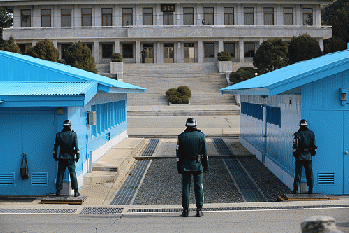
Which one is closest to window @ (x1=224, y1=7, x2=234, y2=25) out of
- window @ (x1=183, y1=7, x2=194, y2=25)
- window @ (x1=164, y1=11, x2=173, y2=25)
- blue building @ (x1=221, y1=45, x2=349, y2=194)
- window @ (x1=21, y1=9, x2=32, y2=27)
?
window @ (x1=183, y1=7, x2=194, y2=25)

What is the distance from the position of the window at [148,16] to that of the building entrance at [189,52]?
20.3 ft

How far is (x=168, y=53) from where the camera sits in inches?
2462

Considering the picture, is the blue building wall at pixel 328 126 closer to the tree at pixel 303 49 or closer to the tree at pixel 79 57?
the tree at pixel 79 57

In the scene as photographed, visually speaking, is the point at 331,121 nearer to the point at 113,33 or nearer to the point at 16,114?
the point at 16,114

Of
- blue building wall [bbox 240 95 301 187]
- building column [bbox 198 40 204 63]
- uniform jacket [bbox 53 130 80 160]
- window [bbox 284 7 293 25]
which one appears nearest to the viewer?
uniform jacket [bbox 53 130 80 160]

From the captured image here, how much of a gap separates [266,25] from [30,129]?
5414 centimetres

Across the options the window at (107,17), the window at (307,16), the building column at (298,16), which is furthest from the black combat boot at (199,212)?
the window at (307,16)

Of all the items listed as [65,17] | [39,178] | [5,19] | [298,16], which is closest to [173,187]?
[39,178]

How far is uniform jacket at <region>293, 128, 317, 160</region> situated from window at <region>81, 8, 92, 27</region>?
5655 cm

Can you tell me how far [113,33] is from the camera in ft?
196

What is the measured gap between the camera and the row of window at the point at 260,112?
42.3 feet

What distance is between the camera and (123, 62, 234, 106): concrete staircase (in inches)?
1688

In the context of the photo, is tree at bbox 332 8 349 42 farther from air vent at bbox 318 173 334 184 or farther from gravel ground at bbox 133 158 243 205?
air vent at bbox 318 173 334 184

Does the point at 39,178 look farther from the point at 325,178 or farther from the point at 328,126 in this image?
the point at 328,126
